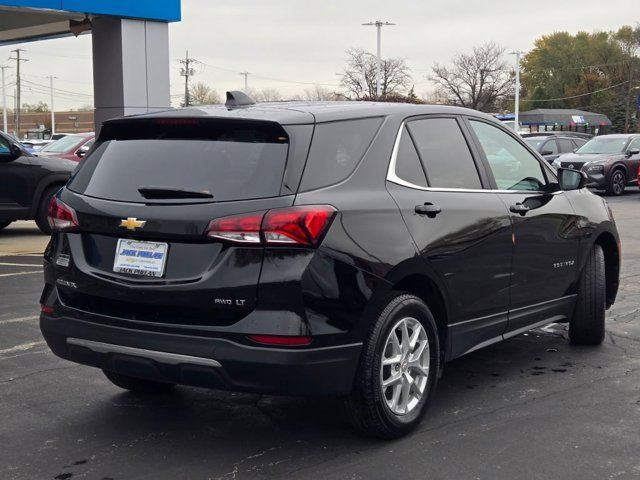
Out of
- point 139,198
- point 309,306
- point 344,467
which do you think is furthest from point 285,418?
point 139,198

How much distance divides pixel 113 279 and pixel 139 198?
41 centimetres

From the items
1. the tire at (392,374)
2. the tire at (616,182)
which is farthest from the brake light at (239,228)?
the tire at (616,182)

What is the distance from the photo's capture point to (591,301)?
→ 240 inches

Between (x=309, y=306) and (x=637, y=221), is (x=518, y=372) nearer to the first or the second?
(x=309, y=306)

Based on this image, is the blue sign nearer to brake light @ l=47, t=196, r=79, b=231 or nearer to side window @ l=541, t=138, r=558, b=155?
brake light @ l=47, t=196, r=79, b=231

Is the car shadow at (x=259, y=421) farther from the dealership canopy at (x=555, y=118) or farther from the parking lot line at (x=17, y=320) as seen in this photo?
the dealership canopy at (x=555, y=118)

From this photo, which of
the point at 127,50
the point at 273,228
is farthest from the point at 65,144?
the point at 273,228

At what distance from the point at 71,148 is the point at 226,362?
13.0 metres

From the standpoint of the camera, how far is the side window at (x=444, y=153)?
15.5ft

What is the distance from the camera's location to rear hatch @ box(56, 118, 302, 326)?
382 centimetres

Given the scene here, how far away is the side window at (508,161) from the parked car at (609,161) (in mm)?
16999

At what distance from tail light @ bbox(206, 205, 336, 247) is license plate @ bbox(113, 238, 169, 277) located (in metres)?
0.28

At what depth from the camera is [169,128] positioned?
432cm

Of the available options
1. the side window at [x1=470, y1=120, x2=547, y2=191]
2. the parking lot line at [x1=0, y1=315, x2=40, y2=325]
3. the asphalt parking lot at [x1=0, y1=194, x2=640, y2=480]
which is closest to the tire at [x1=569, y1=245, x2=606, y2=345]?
the asphalt parking lot at [x1=0, y1=194, x2=640, y2=480]
